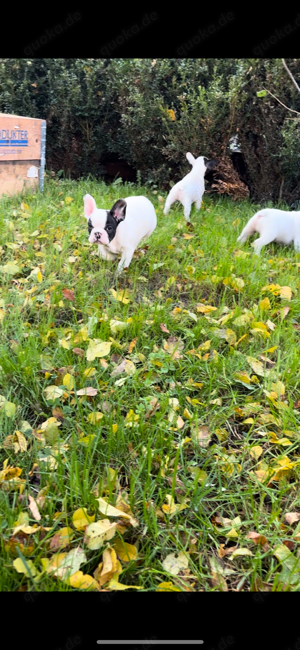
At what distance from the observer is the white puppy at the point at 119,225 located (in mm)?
2465

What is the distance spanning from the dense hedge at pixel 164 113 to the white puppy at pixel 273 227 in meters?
1.62

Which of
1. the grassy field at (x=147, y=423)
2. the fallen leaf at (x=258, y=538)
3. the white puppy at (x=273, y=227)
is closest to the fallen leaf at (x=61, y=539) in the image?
the grassy field at (x=147, y=423)

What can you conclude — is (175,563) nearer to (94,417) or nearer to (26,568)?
(26,568)

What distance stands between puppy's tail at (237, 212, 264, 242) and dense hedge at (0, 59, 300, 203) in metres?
1.73

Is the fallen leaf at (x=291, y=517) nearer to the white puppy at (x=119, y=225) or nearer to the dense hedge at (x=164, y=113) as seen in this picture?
the white puppy at (x=119, y=225)

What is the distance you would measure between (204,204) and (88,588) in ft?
14.1

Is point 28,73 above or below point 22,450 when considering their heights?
above

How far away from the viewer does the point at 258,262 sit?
3221mm

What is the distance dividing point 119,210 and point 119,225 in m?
0.10

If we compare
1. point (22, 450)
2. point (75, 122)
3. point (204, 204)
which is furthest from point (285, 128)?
point (22, 450)

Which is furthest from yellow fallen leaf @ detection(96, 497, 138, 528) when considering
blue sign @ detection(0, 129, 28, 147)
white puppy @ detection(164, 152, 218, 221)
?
blue sign @ detection(0, 129, 28, 147)

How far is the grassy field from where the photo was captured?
51.3 inches

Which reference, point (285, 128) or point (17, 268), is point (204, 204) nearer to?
point (285, 128)

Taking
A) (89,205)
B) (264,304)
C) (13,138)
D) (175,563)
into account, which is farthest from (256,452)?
(13,138)
